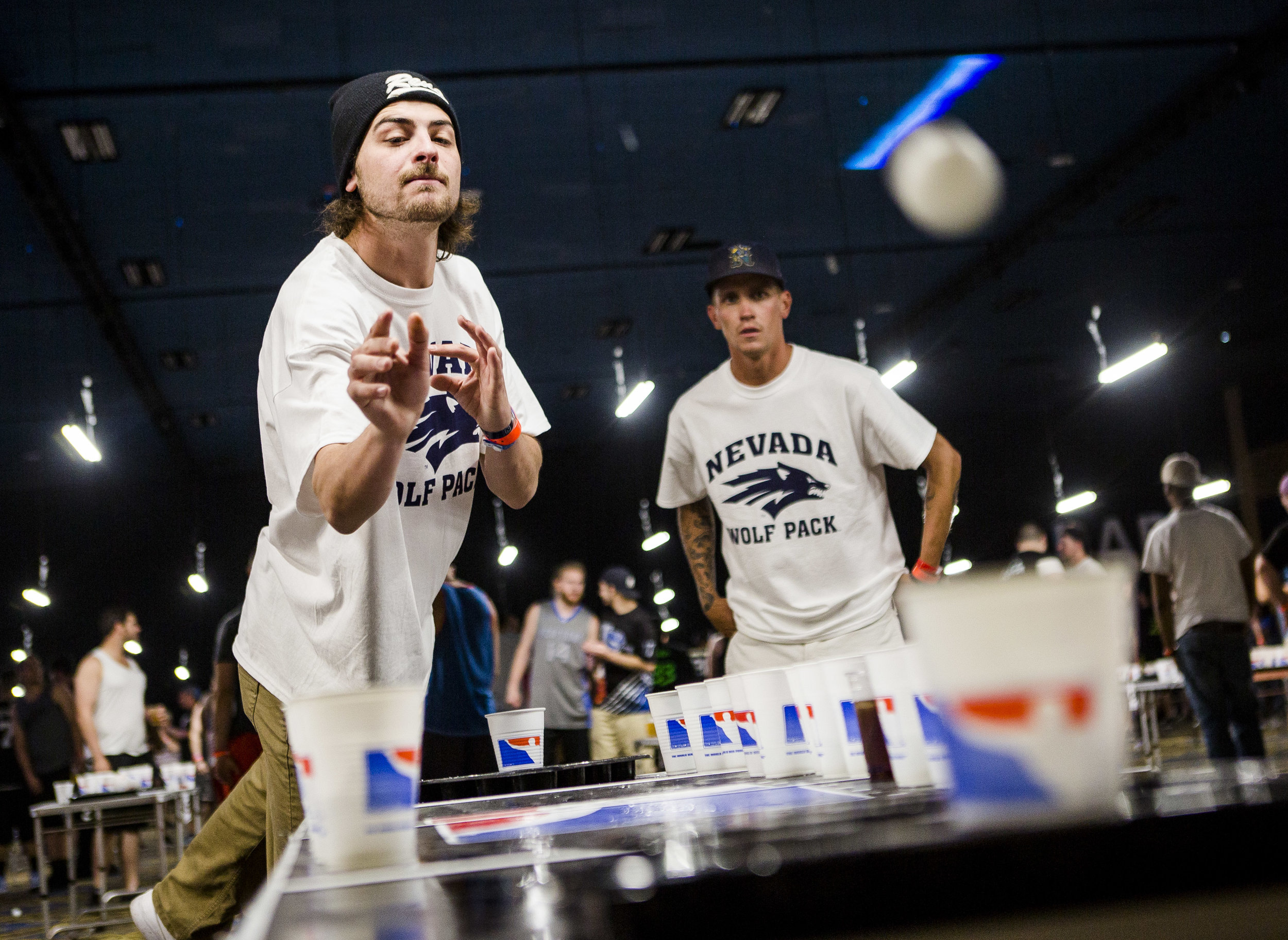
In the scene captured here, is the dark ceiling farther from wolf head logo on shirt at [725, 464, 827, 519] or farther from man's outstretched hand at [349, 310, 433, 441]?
man's outstretched hand at [349, 310, 433, 441]

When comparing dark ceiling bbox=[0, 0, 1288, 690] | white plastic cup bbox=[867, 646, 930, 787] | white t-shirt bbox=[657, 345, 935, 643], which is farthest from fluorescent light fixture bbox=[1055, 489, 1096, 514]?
white plastic cup bbox=[867, 646, 930, 787]

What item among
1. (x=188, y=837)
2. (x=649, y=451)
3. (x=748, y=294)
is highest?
(x=649, y=451)

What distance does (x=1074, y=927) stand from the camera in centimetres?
46

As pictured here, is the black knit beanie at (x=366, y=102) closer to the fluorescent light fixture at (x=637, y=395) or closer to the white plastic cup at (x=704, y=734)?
the white plastic cup at (x=704, y=734)

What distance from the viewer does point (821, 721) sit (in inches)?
43.7

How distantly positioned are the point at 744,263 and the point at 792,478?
0.61 metres

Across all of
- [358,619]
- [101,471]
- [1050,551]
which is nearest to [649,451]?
[1050,551]

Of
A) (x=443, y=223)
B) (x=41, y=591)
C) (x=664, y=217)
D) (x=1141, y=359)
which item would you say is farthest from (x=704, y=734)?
(x=41, y=591)

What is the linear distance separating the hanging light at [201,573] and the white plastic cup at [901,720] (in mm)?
18321

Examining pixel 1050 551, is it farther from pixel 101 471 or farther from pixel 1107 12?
A: pixel 101 471

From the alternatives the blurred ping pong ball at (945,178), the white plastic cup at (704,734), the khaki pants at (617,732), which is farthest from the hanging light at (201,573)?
the white plastic cup at (704,734)

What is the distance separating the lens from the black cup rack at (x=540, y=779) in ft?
4.95

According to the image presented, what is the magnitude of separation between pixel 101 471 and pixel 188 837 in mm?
8782

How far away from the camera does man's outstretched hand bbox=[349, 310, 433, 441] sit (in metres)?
1.11
